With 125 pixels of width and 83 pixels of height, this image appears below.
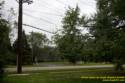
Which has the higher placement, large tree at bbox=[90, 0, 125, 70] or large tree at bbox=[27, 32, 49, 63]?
large tree at bbox=[27, 32, 49, 63]

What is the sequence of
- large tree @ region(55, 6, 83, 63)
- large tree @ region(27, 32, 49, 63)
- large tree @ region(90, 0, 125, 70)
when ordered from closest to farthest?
large tree @ region(90, 0, 125, 70) < large tree @ region(55, 6, 83, 63) < large tree @ region(27, 32, 49, 63)

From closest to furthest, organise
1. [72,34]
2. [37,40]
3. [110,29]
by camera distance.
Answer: [110,29]
[72,34]
[37,40]

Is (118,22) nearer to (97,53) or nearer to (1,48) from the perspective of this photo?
(97,53)

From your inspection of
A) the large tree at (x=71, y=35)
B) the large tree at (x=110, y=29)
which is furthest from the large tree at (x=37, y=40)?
the large tree at (x=110, y=29)

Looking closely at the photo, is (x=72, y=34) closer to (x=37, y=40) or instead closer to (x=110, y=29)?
(x=110, y=29)

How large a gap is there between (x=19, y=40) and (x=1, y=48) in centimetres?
1773

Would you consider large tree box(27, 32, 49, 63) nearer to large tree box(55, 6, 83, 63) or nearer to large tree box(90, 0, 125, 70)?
large tree box(55, 6, 83, 63)

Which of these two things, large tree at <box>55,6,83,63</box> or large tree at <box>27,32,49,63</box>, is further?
large tree at <box>27,32,49,63</box>

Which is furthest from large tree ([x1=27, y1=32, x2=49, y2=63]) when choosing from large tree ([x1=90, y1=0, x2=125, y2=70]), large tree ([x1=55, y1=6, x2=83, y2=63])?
large tree ([x1=90, y1=0, x2=125, y2=70])

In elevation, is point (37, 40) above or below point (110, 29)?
Answer: above

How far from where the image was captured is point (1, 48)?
17.1 m

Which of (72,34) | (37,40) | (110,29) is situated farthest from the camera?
(37,40)

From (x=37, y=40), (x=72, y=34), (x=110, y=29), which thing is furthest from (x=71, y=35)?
(x=37, y=40)

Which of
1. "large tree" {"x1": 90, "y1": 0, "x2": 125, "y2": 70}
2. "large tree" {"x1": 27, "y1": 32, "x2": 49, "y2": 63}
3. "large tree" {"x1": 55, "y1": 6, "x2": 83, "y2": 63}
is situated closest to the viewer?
"large tree" {"x1": 90, "y1": 0, "x2": 125, "y2": 70}
